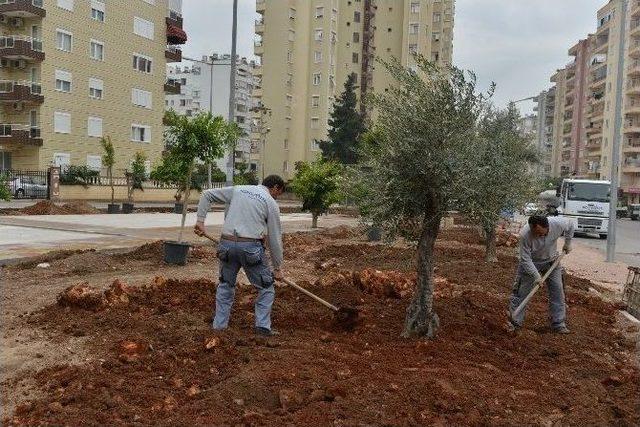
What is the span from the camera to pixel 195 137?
1268 cm

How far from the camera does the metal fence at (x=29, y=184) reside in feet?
116

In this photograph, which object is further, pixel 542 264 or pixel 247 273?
pixel 542 264

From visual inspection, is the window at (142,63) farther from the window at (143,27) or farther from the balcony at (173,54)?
the balcony at (173,54)

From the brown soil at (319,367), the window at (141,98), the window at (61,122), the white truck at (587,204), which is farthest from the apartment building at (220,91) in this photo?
the brown soil at (319,367)

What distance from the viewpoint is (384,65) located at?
659 cm

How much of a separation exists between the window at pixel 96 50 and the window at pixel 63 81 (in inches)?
105

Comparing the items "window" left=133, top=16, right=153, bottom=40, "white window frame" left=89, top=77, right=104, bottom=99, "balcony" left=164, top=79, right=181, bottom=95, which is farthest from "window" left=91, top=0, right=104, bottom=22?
"balcony" left=164, top=79, right=181, bottom=95

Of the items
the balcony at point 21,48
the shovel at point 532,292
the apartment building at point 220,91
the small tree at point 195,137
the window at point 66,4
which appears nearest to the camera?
the shovel at point 532,292

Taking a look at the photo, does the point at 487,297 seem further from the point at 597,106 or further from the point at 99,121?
the point at 597,106

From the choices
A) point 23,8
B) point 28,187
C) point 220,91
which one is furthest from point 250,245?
point 220,91

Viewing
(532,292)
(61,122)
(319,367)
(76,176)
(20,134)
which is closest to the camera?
(319,367)

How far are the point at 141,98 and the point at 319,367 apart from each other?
47168 millimetres

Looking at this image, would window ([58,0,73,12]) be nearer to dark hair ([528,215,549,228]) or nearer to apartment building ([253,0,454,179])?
apartment building ([253,0,454,179])

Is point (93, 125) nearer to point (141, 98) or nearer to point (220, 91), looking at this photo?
point (141, 98)
